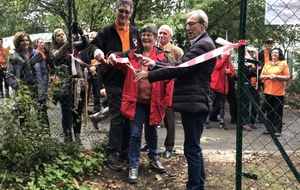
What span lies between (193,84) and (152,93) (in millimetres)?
687

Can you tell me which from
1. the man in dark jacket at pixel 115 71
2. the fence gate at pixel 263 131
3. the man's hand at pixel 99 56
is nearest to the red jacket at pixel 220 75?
the fence gate at pixel 263 131

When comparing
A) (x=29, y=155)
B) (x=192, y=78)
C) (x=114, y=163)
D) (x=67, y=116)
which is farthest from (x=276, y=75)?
(x=29, y=155)

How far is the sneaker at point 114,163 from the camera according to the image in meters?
4.11

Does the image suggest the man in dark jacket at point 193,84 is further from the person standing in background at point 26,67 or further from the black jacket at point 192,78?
the person standing in background at point 26,67

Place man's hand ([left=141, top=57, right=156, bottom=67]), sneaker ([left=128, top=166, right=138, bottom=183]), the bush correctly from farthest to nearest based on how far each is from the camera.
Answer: sneaker ([left=128, top=166, right=138, bottom=183])
the bush
man's hand ([left=141, top=57, right=156, bottom=67])

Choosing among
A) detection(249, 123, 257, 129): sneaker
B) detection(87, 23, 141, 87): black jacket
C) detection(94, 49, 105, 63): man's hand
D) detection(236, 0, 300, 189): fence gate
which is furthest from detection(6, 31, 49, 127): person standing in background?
detection(249, 123, 257, 129): sneaker

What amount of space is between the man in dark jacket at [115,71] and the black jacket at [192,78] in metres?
0.86

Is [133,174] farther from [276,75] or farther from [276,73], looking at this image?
[276,73]

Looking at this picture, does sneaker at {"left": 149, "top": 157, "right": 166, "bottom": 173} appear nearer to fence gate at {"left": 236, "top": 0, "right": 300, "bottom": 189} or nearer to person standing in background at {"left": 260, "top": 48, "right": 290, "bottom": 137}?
fence gate at {"left": 236, "top": 0, "right": 300, "bottom": 189}

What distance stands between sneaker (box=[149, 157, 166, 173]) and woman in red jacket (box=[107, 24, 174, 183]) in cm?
34

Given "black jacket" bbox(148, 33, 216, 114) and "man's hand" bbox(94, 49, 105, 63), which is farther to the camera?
"man's hand" bbox(94, 49, 105, 63)

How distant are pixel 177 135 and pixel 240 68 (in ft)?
11.8

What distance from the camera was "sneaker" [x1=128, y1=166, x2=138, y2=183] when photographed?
3.89m

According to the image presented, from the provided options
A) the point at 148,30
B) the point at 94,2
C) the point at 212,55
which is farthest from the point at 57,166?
the point at 94,2
